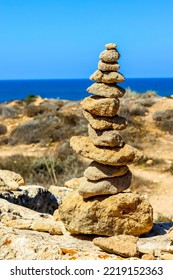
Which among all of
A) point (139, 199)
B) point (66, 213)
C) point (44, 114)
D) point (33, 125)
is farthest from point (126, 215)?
point (44, 114)

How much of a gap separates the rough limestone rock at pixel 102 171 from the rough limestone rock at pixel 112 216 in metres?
0.25

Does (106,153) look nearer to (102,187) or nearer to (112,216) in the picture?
(102,187)

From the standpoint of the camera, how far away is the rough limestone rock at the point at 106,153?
6223 millimetres

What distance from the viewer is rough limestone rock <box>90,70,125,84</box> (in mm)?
6305

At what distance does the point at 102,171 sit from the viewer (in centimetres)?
633

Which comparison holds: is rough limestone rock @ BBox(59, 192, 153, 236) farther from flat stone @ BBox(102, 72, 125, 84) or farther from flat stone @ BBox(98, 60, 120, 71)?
flat stone @ BBox(98, 60, 120, 71)

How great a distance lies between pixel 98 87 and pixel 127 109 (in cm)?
1834

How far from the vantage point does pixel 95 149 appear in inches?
251

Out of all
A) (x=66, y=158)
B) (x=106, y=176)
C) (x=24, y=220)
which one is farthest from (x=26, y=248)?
(x=66, y=158)

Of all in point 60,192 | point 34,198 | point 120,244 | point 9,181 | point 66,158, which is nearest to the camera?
point 120,244

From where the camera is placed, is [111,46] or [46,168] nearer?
[111,46]

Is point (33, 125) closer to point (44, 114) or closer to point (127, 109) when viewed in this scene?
point (44, 114)

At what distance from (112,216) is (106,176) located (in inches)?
18.6

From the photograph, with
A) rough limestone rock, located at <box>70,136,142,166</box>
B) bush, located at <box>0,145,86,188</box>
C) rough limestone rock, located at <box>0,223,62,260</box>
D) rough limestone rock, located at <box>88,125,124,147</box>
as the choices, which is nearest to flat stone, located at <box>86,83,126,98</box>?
rough limestone rock, located at <box>88,125,124,147</box>
